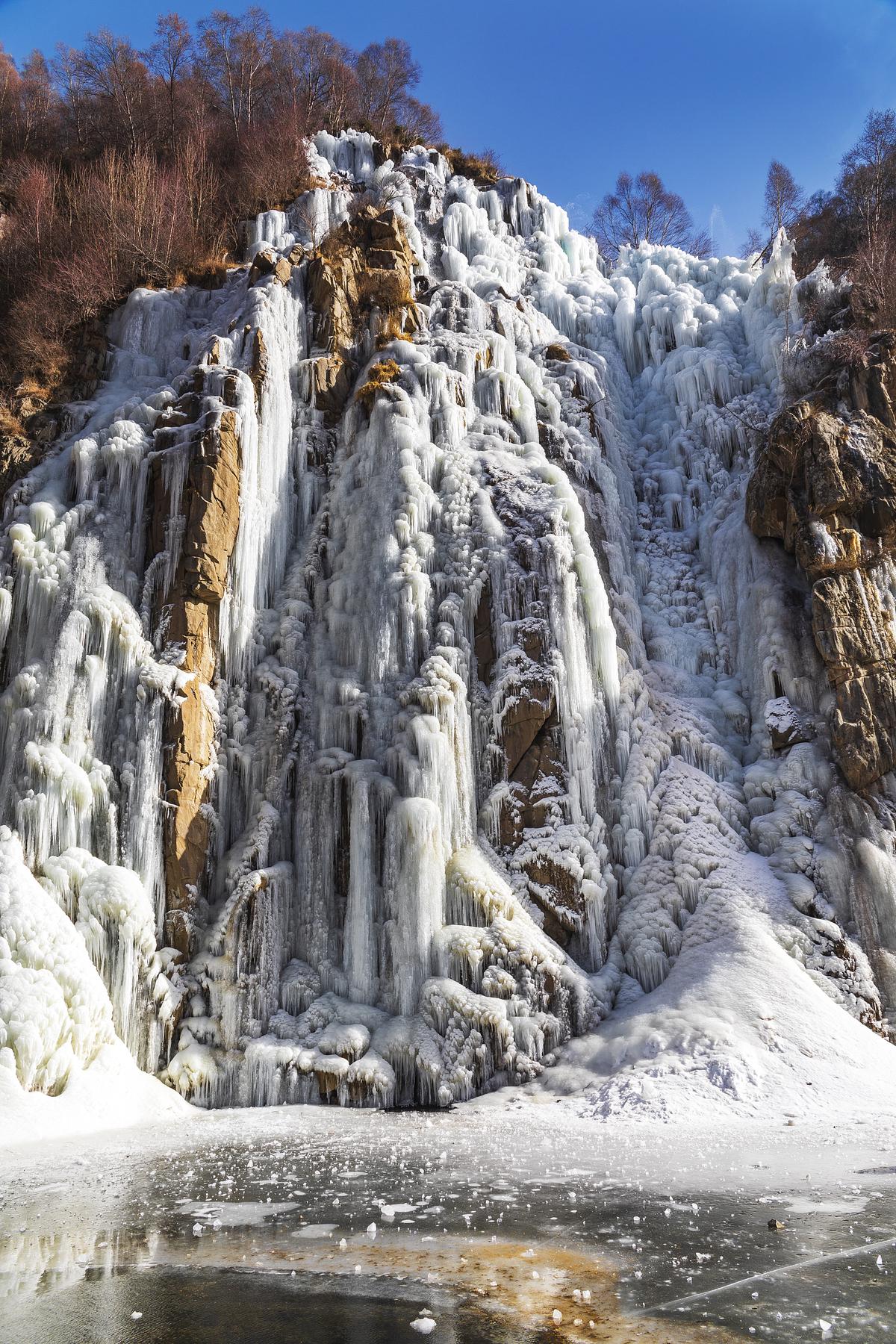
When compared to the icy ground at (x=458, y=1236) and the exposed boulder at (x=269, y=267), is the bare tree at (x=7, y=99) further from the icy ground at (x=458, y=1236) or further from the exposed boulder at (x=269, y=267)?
the icy ground at (x=458, y=1236)

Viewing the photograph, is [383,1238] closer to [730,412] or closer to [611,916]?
[611,916]

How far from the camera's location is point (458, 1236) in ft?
17.9

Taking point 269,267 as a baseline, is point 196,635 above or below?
below

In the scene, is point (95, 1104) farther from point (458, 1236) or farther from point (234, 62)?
point (234, 62)

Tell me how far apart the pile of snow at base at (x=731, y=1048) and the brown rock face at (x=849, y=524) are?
3.59 meters

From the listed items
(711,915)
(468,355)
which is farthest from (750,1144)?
(468,355)

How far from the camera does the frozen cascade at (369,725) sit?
1188 centimetres

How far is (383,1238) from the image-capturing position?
541 centimetres

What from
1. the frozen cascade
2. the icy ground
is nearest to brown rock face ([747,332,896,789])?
the frozen cascade

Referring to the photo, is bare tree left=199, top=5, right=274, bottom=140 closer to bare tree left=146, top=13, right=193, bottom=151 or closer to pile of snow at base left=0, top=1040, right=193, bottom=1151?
bare tree left=146, top=13, right=193, bottom=151

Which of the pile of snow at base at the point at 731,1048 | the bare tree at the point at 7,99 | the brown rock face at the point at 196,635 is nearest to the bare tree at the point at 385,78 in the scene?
the bare tree at the point at 7,99

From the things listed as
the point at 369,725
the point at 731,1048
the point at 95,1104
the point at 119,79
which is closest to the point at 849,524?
the point at 369,725

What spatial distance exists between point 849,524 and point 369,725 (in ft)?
30.9

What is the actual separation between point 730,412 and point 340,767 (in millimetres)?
13246
